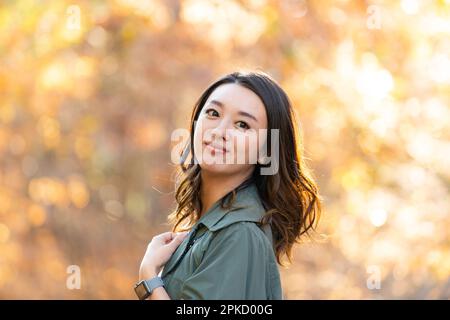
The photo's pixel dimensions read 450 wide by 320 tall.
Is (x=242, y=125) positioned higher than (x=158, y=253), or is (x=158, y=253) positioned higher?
(x=242, y=125)

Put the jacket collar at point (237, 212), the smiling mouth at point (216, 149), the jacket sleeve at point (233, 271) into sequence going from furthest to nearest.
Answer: the smiling mouth at point (216, 149)
the jacket collar at point (237, 212)
the jacket sleeve at point (233, 271)

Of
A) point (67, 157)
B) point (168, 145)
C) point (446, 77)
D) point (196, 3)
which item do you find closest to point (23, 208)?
point (67, 157)

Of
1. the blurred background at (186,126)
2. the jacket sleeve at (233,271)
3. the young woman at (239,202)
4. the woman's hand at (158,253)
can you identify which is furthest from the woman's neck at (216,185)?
the blurred background at (186,126)

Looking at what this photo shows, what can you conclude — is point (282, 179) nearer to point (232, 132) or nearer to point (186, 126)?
point (232, 132)

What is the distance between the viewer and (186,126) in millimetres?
5145

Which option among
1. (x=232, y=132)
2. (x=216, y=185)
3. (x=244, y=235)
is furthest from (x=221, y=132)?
(x=244, y=235)

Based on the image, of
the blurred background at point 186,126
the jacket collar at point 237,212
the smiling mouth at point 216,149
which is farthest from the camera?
the blurred background at point 186,126

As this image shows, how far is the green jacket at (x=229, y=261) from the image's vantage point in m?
1.65

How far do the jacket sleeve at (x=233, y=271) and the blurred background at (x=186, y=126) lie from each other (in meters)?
3.04

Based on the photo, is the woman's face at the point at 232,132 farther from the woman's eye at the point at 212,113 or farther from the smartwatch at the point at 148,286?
the smartwatch at the point at 148,286

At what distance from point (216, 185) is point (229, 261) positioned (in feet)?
1.10

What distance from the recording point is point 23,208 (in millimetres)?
5961

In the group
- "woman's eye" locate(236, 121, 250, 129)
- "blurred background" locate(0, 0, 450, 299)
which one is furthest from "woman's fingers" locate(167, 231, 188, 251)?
"blurred background" locate(0, 0, 450, 299)

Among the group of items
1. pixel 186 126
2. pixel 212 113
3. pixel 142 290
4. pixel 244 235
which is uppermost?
pixel 212 113
